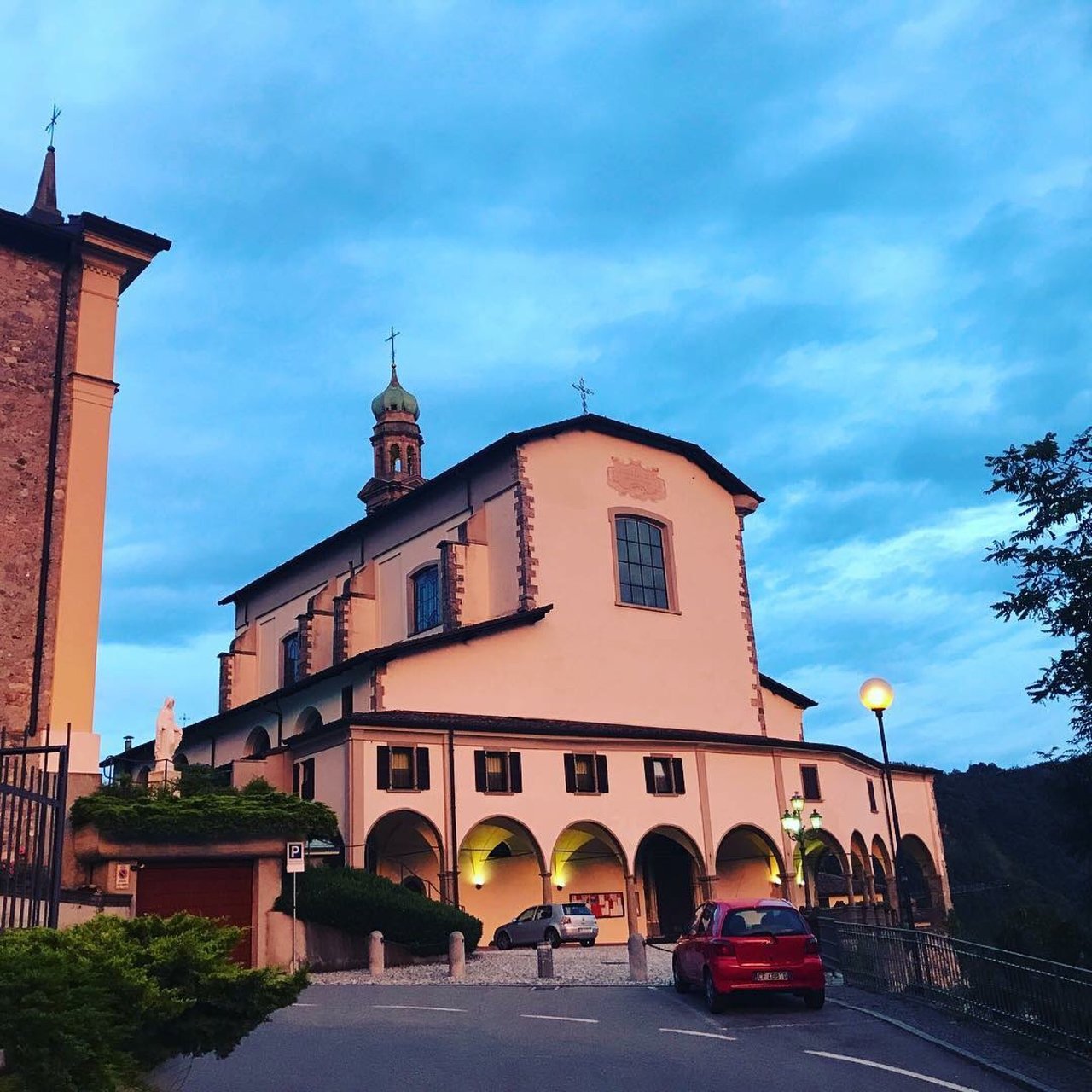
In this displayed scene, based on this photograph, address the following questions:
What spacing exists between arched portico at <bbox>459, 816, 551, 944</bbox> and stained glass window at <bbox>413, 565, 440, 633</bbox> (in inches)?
348

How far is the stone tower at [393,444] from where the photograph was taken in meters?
59.1

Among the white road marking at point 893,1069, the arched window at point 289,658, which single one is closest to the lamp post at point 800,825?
the white road marking at point 893,1069

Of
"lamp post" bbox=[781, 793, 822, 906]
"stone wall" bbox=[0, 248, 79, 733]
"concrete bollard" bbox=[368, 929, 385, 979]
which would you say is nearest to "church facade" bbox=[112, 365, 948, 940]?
"lamp post" bbox=[781, 793, 822, 906]

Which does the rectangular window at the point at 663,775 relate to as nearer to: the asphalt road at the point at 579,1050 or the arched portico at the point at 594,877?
the arched portico at the point at 594,877

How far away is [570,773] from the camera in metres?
33.1

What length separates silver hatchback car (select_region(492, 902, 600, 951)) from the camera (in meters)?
28.6

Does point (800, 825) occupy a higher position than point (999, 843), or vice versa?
point (999, 843)

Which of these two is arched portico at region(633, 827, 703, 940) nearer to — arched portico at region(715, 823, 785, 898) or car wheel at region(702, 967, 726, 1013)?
arched portico at region(715, 823, 785, 898)

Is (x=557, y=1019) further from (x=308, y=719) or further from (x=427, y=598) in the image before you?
(x=427, y=598)

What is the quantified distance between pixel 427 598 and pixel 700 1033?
2826 centimetres

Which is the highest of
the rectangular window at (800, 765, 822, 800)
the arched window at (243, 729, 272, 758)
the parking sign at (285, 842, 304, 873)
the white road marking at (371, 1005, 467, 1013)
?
the arched window at (243, 729, 272, 758)

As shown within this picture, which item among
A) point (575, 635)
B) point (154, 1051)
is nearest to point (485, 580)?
point (575, 635)

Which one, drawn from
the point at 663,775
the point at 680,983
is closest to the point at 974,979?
the point at 680,983

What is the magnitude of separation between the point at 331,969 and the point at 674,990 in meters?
7.91
